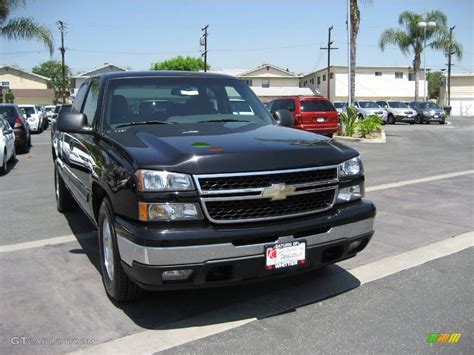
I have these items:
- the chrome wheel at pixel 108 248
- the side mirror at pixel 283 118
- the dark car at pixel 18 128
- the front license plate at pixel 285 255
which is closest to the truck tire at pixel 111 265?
the chrome wheel at pixel 108 248

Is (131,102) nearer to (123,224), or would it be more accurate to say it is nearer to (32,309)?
→ (123,224)

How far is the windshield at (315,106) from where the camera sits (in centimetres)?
1928

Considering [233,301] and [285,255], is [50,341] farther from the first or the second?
[285,255]

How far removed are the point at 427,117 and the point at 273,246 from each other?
33.4m

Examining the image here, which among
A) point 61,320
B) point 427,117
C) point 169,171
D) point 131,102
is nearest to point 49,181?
point 131,102

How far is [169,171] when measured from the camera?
329 centimetres

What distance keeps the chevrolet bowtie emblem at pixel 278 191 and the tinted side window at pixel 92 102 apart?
218 cm

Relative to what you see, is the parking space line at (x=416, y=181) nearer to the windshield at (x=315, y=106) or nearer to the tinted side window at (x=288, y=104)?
the windshield at (x=315, y=106)

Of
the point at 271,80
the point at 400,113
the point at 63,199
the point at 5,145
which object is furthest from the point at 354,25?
the point at 271,80

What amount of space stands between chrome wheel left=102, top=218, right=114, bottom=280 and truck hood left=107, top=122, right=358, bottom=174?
2.16ft

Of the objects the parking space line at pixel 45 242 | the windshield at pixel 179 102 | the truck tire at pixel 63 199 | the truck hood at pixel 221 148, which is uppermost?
the windshield at pixel 179 102

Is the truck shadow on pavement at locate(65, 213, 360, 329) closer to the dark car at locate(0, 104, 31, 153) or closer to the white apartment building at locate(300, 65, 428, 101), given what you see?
the dark car at locate(0, 104, 31, 153)

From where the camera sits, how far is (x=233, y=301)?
405cm

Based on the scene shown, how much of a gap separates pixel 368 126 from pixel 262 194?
56.2 ft
